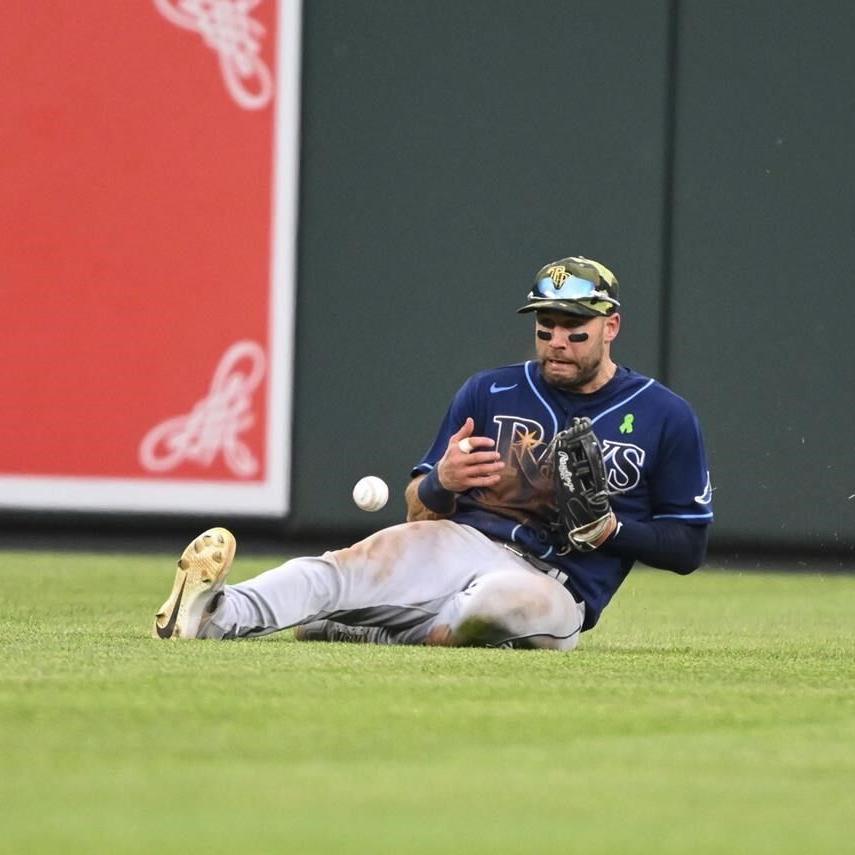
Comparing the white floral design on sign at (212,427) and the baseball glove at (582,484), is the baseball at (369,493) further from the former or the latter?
the white floral design on sign at (212,427)

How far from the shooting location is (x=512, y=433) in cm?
576

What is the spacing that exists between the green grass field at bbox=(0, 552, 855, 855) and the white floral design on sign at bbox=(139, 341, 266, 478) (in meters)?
4.00

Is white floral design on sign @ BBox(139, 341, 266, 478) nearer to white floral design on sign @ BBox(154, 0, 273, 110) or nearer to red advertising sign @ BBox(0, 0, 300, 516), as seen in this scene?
red advertising sign @ BBox(0, 0, 300, 516)

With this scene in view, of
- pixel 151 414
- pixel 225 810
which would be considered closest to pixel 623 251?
pixel 151 414

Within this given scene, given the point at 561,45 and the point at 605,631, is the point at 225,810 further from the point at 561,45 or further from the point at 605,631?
the point at 561,45

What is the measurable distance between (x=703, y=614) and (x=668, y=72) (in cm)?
323

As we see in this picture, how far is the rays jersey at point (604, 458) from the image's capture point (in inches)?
225

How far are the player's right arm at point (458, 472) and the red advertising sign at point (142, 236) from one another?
14.0 ft

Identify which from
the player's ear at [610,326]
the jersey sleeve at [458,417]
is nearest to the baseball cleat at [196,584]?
the jersey sleeve at [458,417]

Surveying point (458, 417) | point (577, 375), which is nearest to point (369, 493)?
point (458, 417)

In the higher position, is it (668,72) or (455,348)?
(668,72)

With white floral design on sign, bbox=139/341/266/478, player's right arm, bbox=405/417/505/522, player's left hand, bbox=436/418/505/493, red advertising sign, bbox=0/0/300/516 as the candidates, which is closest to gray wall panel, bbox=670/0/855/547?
red advertising sign, bbox=0/0/300/516

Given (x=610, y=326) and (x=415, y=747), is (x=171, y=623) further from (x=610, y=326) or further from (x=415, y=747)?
(x=415, y=747)

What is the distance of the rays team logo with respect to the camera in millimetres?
5684
